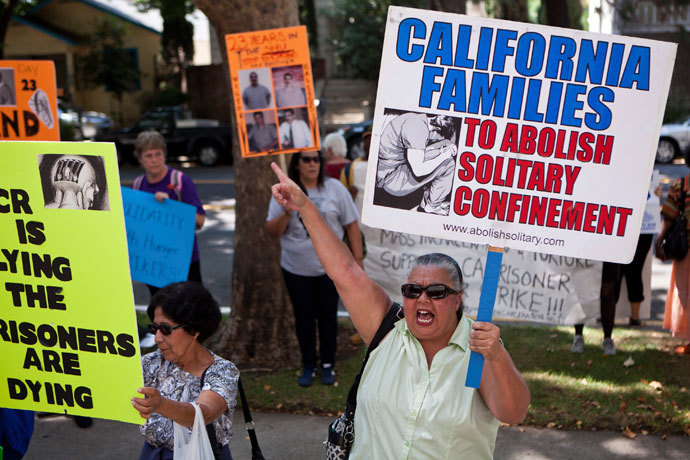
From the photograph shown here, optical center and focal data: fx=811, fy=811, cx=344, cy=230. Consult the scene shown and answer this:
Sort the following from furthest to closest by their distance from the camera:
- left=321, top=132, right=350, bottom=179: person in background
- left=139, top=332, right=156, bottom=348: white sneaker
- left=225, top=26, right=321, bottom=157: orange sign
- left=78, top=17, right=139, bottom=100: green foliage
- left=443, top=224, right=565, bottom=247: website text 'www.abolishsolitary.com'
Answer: left=78, top=17, right=139, bottom=100: green foliage → left=321, top=132, right=350, bottom=179: person in background → left=139, top=332, right=156, bottom=348: white sneaker → left=225, top=26, right=321, bottom=157: orange sign → left=443, top=224, right=565, bottom=247: website text 'www.abolishsolitary.com'

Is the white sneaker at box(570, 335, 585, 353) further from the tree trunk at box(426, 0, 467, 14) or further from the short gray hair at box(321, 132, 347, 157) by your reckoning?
the tree trunk at box(426, 0, 467, 14)

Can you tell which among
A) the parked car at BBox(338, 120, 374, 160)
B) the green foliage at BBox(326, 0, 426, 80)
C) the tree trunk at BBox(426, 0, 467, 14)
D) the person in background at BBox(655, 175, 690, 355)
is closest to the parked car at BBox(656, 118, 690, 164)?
the parked car at BBox(338, 120, 374, 160)

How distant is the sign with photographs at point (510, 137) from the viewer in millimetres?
2795

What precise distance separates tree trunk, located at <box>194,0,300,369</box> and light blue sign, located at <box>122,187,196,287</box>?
70 cm

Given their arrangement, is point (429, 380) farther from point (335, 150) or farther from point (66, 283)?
point (335, 150)

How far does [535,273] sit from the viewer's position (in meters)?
6.70

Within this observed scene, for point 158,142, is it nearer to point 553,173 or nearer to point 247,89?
point 247,89

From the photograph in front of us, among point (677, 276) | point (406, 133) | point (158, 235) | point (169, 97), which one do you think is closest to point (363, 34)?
point (169, 97)

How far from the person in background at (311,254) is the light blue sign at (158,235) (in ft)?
2.04

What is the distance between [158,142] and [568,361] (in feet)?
11.6

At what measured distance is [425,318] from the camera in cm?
292

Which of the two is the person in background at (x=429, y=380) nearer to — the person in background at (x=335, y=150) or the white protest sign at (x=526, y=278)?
the white protest sign at (x=526, y=278)

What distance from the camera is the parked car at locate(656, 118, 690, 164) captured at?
63.7ft

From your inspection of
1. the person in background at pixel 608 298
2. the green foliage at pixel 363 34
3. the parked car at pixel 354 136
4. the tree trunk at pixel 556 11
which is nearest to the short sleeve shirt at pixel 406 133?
the person in background at pixel 608 298
